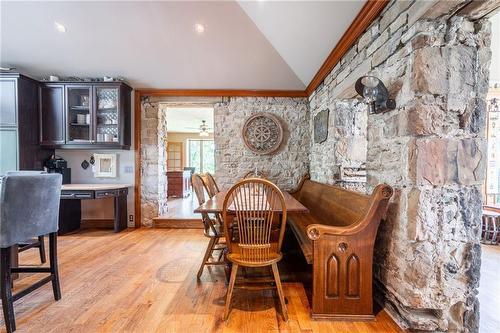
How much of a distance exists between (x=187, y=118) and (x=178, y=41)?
174 inches

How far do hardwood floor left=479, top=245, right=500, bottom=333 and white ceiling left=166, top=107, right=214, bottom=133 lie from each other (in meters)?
5.43

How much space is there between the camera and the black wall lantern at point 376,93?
5.77 feet


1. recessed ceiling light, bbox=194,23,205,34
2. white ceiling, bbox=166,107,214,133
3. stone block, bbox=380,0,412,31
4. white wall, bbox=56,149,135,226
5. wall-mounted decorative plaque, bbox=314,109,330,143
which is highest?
recessed ceiling light, bbox=194,23,205,34

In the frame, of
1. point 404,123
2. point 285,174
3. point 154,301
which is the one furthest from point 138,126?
point 404,123

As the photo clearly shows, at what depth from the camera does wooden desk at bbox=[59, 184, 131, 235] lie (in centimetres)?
366

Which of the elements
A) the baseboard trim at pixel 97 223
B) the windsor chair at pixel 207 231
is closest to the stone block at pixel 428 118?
the windsor chair at pixel 207 231

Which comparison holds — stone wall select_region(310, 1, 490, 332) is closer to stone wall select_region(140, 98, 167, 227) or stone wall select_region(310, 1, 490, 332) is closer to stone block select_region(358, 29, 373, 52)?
stone block select_region(358, 29, 373, 52)

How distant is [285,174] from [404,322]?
2862mm

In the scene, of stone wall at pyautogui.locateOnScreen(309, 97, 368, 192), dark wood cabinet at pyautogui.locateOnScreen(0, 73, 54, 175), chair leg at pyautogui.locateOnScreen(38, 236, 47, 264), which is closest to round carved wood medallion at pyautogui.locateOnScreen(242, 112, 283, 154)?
stone wall at pyautogui.locateOnScreen(309, 97, 368, 192)

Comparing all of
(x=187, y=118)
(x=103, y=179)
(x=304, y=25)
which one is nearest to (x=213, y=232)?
(x=304, y=25)

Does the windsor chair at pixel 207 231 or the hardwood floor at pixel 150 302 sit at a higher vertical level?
the windsor chair at pixel 207 231

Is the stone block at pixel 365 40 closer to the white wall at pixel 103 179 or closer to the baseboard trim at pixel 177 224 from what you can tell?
the baseboard trim at pixel 177 224

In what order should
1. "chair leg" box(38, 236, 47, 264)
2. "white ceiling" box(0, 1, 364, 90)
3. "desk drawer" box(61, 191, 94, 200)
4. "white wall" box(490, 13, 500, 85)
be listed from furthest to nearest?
"desk drawer" box(61, 191, 94, 200) → "white ceiling" box(0, 1, 364, 90) → "chair leg" box(38, 236, 47, 264) → "white wall" box(490, 13, 500, 85)

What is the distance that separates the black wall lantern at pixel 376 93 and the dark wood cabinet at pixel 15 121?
4.58 meters
